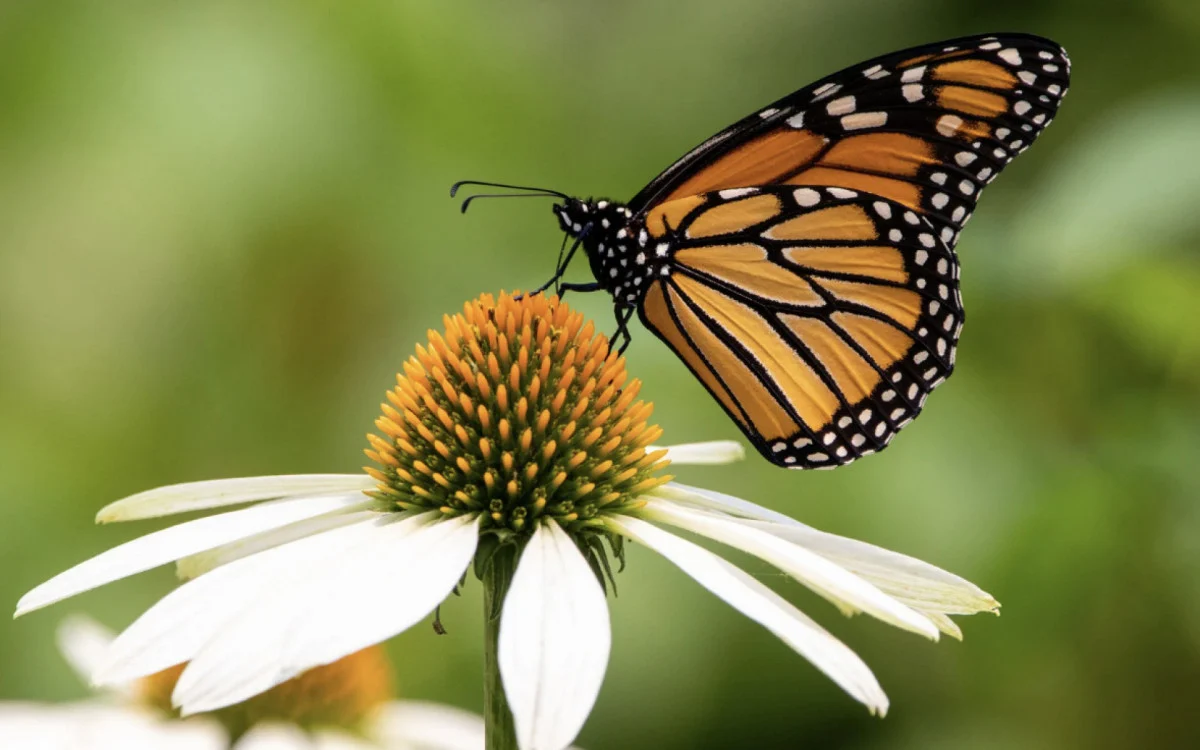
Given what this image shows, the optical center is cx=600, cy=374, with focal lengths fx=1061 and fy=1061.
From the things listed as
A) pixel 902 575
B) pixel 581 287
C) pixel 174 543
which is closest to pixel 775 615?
pixel 902 575

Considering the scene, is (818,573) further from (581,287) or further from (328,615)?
(581,287)

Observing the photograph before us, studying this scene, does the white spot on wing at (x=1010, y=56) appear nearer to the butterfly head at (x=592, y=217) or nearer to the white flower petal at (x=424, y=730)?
the butterfly head at (x=592, y=217)

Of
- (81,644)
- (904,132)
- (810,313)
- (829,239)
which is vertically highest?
Result: (904,132)

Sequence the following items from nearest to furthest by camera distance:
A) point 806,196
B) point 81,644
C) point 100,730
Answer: point 100,730
point 806,196
point 81,644

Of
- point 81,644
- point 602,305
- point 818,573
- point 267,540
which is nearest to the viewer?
point 818,573

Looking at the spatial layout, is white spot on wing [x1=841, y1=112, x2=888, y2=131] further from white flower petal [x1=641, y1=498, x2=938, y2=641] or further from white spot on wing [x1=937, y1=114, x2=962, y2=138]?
white flower petal [x1=641, y1=498, x2=938, y2=641]

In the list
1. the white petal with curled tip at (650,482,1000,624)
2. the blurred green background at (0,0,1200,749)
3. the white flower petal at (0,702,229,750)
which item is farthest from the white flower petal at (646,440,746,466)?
the white flower petal at (0,702,229,750)

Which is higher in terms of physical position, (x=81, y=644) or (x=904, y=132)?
(x=904, y=132)
